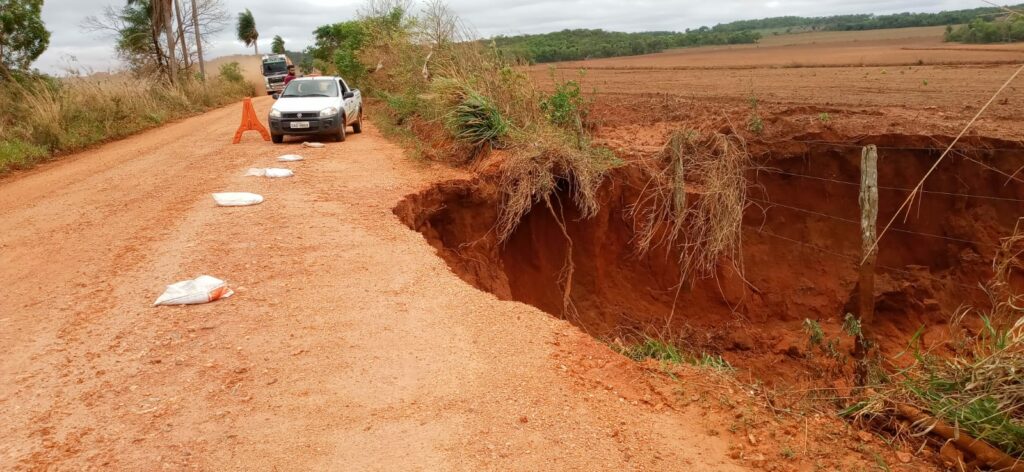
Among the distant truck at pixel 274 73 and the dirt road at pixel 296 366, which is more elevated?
the distant truck at pixel 274 73

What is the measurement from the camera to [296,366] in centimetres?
485

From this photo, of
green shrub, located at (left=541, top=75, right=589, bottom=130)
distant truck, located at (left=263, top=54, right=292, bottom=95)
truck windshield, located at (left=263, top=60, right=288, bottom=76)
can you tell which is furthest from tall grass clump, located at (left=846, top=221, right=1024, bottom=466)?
truck windshield, located at (left=263, top=60, right=288, bottom=76)

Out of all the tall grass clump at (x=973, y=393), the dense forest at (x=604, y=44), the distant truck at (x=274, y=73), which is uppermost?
the dense forest at (x=604, y=44)

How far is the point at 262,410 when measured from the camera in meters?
4.32

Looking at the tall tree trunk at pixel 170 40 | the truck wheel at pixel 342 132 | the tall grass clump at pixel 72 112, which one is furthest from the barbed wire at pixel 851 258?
the tall tree trunk at pixel 170 40

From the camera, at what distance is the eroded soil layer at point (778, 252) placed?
1012 cm

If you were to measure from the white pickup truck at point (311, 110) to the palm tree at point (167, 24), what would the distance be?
1531 centimetres

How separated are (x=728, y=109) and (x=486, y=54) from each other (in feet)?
16.5

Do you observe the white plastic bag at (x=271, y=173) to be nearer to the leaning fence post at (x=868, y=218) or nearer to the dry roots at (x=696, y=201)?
the dry roots at (x=696, y=201)

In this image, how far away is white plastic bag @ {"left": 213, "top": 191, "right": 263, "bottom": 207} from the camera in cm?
901

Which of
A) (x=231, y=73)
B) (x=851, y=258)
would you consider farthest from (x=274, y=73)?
(x=851, y=258)

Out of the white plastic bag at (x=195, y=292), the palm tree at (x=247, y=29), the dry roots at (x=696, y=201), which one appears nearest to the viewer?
the white plastic bag at (x=195, y=292)

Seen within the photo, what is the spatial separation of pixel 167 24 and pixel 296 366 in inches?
1143

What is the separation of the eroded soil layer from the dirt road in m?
2.53
